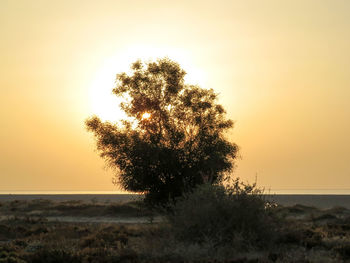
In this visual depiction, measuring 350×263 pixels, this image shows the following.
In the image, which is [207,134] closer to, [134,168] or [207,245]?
[134,168]

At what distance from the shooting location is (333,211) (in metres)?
50.7

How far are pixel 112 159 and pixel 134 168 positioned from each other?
2.19m

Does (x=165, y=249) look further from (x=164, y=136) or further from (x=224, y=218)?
(x=164, y=136)

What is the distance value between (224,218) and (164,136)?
1770 centimetres

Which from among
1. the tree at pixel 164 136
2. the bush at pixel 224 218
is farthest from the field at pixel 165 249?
the tree at pixel 164 136

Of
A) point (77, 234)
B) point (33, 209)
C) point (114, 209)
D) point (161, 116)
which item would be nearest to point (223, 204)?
point (77, 234)

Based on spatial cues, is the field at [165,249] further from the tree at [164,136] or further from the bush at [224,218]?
the tree at [164,136]

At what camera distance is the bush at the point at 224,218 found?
20625mm

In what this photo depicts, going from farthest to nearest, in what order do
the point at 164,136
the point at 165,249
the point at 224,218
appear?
the point at 164,136 → the point at 224,218 → the point at 165,249

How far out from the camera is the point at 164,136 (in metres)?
38.2

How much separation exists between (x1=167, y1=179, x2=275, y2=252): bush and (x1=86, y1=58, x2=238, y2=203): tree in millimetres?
14428

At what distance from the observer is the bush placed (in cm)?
2062

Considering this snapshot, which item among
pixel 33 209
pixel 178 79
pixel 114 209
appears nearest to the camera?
pixel 178 79

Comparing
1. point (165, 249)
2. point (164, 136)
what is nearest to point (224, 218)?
point (165, 249)
